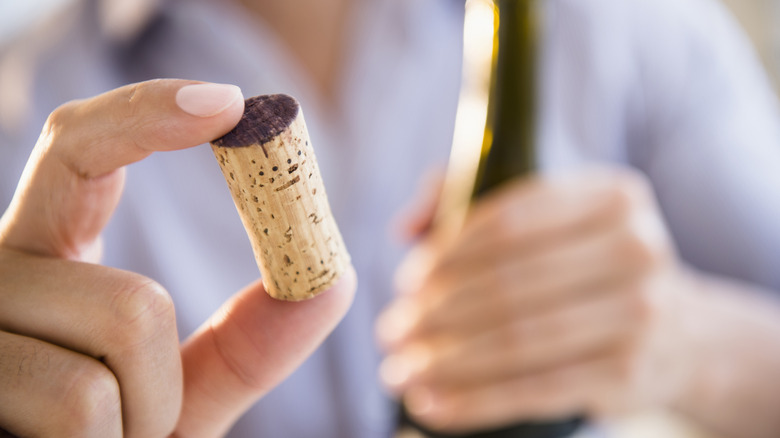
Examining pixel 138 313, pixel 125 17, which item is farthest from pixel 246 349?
pixel 125 17

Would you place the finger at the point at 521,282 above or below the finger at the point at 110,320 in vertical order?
above

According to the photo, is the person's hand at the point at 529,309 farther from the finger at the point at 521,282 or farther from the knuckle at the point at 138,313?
the knuckle at the point at 138,313

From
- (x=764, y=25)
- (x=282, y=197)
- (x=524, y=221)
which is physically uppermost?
(x=764, y=25)

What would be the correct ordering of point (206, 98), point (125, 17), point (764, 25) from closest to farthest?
point (206, 98), point (125, 17), point (764, 25)

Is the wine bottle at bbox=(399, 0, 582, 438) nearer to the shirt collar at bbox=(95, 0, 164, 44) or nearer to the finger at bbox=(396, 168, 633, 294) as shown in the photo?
the finger at bbox=(396, 168, 633, 294)

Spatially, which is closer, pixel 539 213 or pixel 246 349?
pixel 246 349

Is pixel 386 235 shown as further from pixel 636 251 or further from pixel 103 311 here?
pixel 103 311

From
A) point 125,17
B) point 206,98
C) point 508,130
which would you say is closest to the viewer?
point 206,98

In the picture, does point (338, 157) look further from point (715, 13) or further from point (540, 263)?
point (715, 13)

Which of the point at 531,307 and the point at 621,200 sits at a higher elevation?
the point at 621,200

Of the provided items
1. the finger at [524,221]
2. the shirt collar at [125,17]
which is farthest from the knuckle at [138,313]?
the shirt collar at [125,17]
